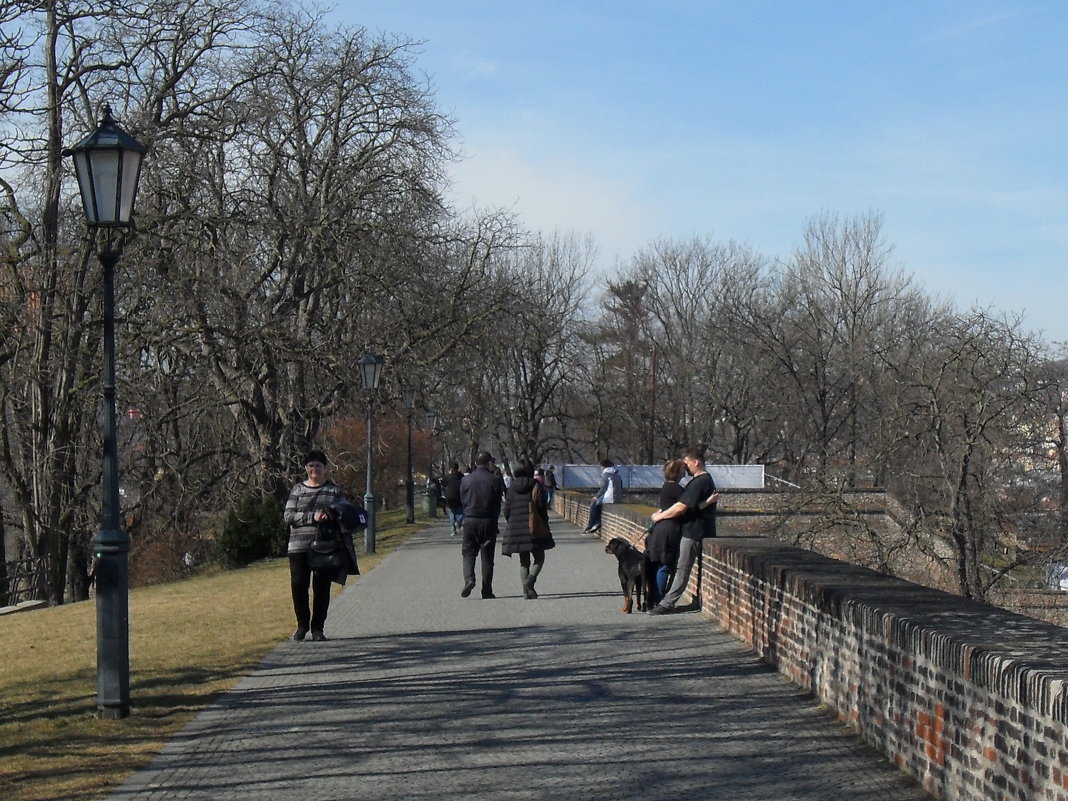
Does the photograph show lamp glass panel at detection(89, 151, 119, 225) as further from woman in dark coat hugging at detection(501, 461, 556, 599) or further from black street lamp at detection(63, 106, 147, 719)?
woman in dark coat hugging at detection(501, 461, 556, 599)

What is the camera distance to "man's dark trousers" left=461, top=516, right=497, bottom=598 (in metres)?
15.5

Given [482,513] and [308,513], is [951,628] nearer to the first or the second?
[308,513]

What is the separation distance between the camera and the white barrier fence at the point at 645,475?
61312mm

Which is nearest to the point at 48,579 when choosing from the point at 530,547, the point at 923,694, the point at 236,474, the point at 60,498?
the point at 60,498

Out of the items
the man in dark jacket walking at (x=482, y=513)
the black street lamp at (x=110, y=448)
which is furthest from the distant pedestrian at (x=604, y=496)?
the black street lamp at (x=110, y=448)

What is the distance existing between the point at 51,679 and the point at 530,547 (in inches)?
249

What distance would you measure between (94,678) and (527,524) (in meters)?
6.27

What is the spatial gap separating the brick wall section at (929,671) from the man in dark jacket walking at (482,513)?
5.14 meters

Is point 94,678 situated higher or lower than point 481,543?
lower

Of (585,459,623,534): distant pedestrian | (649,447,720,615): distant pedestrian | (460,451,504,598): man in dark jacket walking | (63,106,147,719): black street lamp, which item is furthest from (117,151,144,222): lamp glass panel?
(585,459,623,534): distant pedestrian

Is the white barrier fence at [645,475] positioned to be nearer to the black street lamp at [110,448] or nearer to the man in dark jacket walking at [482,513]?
the man in dark jacket walking at [482,513]

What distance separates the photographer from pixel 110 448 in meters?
8.85

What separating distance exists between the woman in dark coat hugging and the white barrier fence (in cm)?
4521

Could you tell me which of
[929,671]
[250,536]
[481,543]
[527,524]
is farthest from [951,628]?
[250,536]
